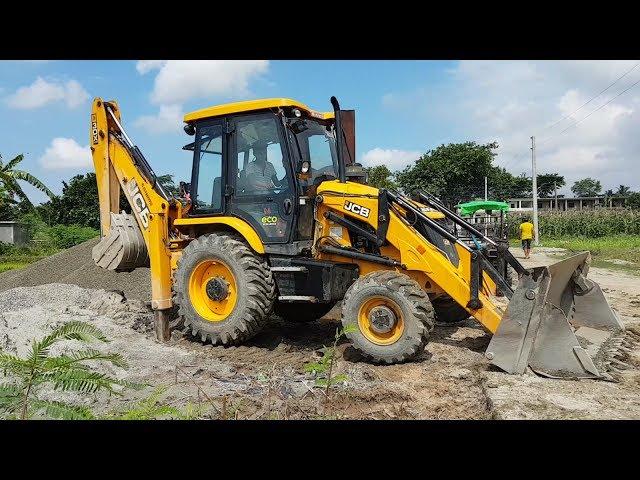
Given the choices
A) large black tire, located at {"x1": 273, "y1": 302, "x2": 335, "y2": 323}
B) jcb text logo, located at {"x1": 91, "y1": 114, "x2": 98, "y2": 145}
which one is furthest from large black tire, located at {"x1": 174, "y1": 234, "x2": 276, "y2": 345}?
jcb text logo, located at {"x1": 91, "y1": 114, "x2": 98, "y2": 145}

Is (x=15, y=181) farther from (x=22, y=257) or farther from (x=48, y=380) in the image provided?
(x=48, y=380)

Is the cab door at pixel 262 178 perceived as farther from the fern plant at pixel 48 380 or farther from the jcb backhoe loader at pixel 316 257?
the fern plant at pixel 48 380

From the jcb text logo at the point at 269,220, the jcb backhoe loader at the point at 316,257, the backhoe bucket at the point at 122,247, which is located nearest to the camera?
the jcb backhoe loader at the point at 316,257

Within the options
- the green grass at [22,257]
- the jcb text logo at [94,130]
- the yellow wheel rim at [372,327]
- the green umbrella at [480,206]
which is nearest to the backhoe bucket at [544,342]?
the yellow wheel rim at [372,327]

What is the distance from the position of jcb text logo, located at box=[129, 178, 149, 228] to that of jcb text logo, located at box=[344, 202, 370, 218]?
9.71 ft

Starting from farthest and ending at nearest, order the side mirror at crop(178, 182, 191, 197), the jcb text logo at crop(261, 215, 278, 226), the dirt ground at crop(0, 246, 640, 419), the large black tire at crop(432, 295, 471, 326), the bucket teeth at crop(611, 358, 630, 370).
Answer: the side mirror at crop(178, 182, 191, 197)
the large black tire at crop(432, 295, 471, 326)
the jcb text logo at crop(261, 215, 278, 226)
the bucket teeth at crop(611, 358, 630, 370)
the dirt ground at crop(0, 246, 640, 419)

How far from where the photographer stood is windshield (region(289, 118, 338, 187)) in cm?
705

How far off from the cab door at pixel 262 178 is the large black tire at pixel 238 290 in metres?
0.37

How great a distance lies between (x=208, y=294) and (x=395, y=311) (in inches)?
98.5

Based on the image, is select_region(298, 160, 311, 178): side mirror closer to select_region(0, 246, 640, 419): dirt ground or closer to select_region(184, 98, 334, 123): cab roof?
select_region(184, 98, 334, 123): cab roof

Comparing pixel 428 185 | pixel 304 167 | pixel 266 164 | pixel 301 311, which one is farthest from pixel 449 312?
pixel 428 185

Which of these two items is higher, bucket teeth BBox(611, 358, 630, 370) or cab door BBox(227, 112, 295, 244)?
cab door BBox(227, 112, 295, 244)

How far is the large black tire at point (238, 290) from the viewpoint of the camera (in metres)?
6.89
